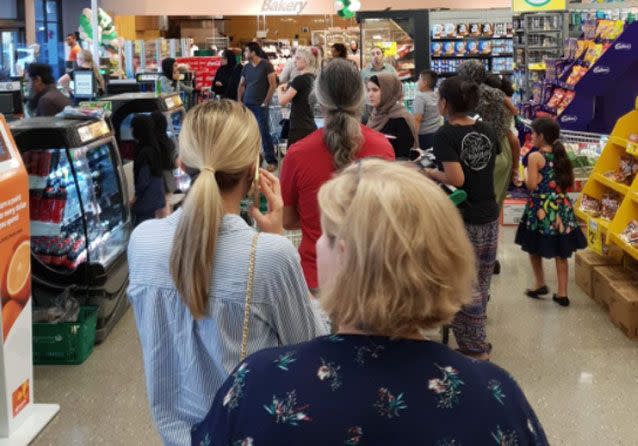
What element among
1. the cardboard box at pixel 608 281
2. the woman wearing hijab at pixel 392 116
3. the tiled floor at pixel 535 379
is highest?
the woman wearing hijab at pixel 392 116

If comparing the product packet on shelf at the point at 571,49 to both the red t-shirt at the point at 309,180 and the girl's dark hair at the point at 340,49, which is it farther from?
the red t-shirt at the point at 309,180

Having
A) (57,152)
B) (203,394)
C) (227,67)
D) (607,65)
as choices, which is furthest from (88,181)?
(227,67)

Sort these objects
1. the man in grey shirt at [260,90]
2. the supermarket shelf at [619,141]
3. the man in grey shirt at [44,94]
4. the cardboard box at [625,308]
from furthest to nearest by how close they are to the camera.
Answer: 1. the man in grey shirt at [260,90]
2. the man in grey shirt at [44,94]
3. the supermarket shelf at [619,141]
4. the cardboard box at [625,308]

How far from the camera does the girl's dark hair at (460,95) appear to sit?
4.04 m

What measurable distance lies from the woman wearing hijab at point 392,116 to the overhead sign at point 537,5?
24.8 ft

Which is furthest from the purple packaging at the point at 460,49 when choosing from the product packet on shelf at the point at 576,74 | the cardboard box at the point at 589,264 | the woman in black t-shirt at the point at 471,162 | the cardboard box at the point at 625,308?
the woman in black t-shirt at the point at 471,162

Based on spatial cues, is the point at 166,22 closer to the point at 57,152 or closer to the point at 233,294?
the point at 57,152

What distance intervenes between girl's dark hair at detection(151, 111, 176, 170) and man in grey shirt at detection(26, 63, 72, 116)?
163cm

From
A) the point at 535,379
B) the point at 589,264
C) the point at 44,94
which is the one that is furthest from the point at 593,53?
the point at 535,379

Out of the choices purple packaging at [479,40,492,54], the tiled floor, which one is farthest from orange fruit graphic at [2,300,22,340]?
purple packaging at [479,40,492,54]

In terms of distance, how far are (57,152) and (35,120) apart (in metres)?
0.30

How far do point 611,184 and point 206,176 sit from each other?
457 centimetres

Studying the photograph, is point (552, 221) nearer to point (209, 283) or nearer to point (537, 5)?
point (209, 283)

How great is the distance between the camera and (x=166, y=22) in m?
23.7
